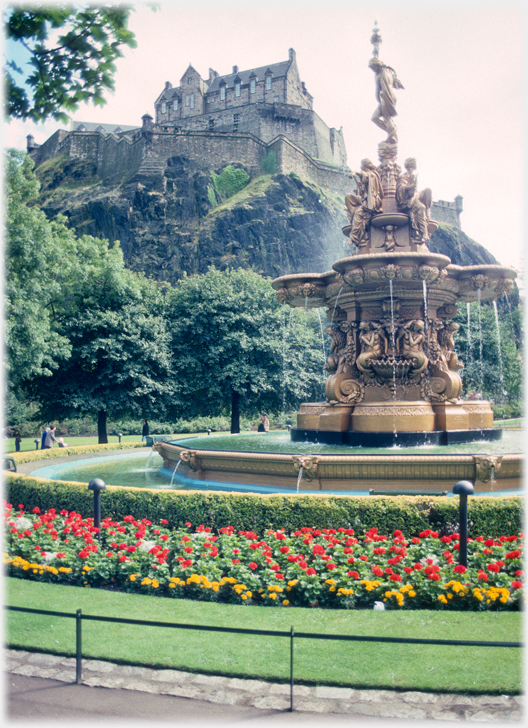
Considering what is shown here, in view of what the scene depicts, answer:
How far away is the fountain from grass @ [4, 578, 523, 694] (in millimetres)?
4251

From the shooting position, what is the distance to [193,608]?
5645mm

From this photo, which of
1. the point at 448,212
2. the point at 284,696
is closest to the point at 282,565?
the point at 284,696

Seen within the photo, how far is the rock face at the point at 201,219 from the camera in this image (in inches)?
3039

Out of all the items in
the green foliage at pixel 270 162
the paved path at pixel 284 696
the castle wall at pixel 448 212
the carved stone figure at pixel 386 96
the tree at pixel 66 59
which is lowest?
the paved path at pixel 284 696

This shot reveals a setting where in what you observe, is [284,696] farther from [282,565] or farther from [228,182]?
[228,182]

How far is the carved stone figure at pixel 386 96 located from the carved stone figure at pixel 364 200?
1101 mm

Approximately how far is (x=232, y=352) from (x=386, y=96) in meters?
17.7

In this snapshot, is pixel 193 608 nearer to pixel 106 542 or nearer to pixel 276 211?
pixel 106 542

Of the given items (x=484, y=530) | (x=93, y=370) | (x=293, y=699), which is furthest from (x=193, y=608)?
(x=93, y=370)

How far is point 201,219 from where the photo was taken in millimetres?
80125

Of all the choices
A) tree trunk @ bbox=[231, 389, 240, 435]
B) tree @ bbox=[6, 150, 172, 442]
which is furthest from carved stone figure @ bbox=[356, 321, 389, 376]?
tree trunk @ bbox=[231, 389, 240, 435]

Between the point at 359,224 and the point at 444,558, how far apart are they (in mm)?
8821

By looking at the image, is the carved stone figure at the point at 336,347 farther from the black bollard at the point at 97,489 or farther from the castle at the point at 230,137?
the castle at the point at 230,137

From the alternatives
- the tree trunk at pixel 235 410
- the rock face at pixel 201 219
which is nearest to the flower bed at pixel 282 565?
the tree trunk at pixel 235 410
